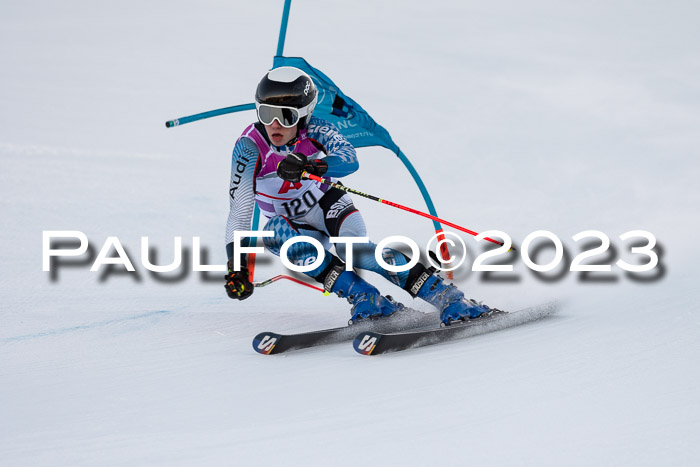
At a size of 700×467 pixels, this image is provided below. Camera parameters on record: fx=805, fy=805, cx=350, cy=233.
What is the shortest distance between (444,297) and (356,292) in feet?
1.64

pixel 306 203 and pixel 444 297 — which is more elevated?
pixel 306 203

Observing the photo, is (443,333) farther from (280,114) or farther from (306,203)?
(280,114)

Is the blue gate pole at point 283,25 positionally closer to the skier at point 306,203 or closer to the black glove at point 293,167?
the skier at point 306,203

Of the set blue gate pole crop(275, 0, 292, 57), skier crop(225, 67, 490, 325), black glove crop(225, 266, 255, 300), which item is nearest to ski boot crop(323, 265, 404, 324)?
skier crop(225, 67, 490, 325)

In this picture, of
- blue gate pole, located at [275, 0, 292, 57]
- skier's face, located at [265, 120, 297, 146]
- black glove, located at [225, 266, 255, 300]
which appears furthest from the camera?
blue gate pole, located at [275, 0, 292, 57]

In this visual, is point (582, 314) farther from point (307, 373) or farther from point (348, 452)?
point (348, 452)

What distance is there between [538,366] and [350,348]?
114 centimetres

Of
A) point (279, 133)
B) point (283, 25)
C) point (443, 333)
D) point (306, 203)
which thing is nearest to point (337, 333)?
point (443, 333)

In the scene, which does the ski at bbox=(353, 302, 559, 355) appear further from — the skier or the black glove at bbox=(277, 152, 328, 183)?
the black glove at bbox=(277, 152, 328, 183)

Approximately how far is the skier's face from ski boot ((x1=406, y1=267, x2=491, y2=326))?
3.39 feet

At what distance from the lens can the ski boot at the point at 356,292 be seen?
4.54 meters

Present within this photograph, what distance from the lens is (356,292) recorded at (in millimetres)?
4582

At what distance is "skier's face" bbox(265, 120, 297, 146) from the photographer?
4395mm

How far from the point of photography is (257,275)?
6.49 meters
